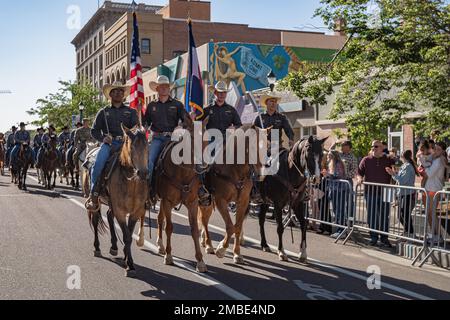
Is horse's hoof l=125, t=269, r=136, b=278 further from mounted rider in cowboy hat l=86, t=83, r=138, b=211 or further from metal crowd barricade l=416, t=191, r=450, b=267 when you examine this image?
metal crowd barricade l=416, t=191, r=450, b=267

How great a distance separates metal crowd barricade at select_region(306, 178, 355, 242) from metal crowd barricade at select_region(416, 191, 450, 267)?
2306mm

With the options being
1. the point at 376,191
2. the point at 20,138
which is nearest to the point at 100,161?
the point at 376,191

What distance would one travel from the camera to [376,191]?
1157 centimetres

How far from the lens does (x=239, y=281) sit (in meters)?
8.09

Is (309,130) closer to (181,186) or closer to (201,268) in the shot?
(181,186)

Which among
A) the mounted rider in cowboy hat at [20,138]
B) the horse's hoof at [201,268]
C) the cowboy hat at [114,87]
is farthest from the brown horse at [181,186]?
the mounted rider in cowboy hat at [20,138]

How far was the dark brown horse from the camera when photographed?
23.0 m

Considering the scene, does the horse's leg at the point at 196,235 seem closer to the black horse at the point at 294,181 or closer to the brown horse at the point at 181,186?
the brown horse at the point at 181,186

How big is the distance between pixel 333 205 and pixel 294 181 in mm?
2995

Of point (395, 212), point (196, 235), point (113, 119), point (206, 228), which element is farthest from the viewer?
point (395, 212)

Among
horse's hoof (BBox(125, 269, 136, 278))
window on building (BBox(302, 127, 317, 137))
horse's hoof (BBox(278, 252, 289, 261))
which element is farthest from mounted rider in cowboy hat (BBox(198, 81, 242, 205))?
window on building (BBox(302, 127, 317, 137))

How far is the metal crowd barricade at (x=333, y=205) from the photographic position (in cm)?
1230

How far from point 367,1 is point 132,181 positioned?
8463 mm
